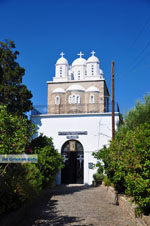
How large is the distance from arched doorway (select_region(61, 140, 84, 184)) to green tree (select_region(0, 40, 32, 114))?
199 inches

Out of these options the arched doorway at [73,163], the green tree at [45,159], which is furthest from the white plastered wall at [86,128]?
the green tree at [45,159]

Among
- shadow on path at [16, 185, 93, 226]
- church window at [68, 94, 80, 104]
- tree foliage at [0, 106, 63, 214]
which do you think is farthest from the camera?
church window at [68, 94, 80, 104]

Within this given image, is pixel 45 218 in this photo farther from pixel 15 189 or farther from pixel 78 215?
pixel 15 189

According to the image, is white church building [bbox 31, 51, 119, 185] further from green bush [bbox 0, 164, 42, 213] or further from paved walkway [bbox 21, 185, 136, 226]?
green bush [bbox 0, 164, 42, 213]

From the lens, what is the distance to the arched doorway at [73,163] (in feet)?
79.7

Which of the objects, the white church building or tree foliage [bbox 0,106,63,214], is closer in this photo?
tree foliage [bbox 0,106,63,214]

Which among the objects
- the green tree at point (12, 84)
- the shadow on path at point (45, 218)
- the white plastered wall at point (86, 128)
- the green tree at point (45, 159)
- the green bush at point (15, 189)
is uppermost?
the green tree at point (12, 84)

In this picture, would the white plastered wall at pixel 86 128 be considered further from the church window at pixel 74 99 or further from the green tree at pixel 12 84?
the church window at pixel 74 99

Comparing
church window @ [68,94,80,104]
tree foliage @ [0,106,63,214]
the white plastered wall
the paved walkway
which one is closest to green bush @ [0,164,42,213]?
tree foliage @ [0,106,63,214]

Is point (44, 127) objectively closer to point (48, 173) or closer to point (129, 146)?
point (48, 173)

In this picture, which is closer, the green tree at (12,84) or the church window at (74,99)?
the green tree at (12,84)

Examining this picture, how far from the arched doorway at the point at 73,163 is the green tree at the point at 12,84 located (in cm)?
506

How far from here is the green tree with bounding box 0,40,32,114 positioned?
76.2 ft

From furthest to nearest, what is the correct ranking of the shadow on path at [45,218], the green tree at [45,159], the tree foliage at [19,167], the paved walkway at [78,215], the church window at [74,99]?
the church window at [74,99]
the green tree at [45,159]
the paved walkway at [78,215]
the shadow on path at [45,218]
the tree foliage at [19,167]
